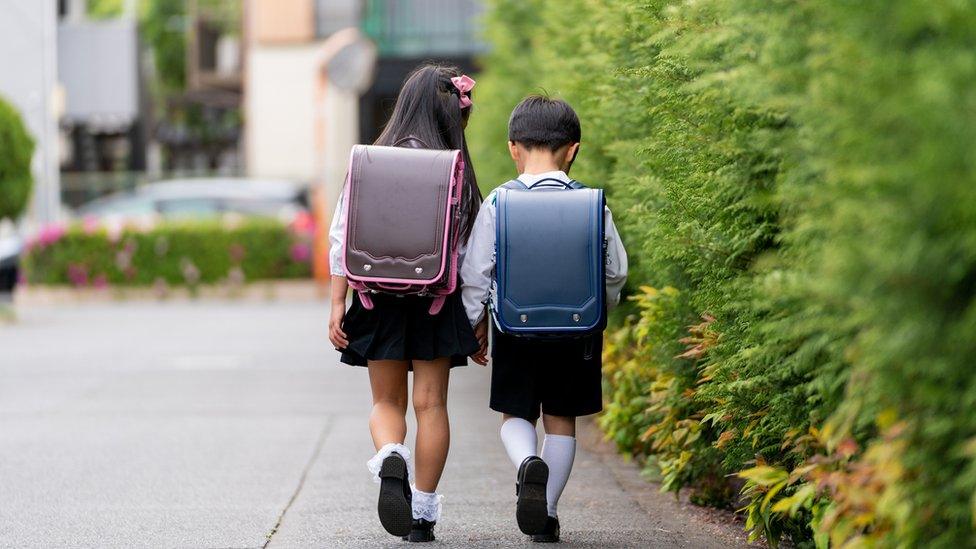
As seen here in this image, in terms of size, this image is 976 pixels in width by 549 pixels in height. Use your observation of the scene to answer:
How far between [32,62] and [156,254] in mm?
4590

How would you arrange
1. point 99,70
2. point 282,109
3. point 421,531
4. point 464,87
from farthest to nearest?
1. point 99,70
2. point 282,109
3. point 464,87
4. point 421,531

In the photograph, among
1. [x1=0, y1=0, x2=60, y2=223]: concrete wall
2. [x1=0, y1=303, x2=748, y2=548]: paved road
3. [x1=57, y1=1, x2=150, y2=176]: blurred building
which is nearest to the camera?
[x1=0, y1=303, x2=748, y2=548]: paved road

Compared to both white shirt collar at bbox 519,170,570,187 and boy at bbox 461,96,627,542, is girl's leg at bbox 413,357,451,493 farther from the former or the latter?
white shirt collar at bbox 519,170,570,187

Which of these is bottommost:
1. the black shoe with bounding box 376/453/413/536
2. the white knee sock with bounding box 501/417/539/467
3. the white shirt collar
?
the black shoe with bounding box 376/453/413/536

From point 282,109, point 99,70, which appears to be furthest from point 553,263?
point 99,70

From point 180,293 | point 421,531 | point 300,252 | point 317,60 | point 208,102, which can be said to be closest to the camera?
point 421,531

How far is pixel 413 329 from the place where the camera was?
4.92 metres

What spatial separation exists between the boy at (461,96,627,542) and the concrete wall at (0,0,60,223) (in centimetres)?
1832

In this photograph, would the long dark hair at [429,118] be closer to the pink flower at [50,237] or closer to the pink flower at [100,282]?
the pink flower at [100,282]

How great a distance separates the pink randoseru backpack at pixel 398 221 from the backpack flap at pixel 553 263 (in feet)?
0.65

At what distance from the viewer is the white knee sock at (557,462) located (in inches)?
196

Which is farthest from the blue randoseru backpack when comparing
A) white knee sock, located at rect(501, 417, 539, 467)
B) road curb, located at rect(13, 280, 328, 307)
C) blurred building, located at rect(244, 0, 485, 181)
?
blurred building, located at rect(244, 0, 485, 181)

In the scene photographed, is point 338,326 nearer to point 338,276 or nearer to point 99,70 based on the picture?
point 338,276

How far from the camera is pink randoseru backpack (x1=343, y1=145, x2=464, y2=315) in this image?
468 cm
